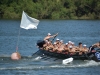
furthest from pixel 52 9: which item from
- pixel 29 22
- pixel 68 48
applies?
pixel 68 48

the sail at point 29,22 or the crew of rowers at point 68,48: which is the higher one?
the sail at point 29,22

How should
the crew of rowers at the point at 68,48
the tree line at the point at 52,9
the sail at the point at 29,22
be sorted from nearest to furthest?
the crew of rowers at the point at 68,48
the sail at the point at 29,22
the tree line at the point at 52,9

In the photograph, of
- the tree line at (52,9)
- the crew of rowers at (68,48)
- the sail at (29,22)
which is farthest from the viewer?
the tree line at (52,9)

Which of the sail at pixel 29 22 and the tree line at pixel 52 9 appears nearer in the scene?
the sail at pixel 29 22

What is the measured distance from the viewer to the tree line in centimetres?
10614

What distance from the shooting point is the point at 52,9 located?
10700 cm

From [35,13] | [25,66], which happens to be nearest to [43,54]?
[25,66]

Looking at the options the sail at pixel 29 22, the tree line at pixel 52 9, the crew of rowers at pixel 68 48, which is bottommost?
the crew of rowers at pixel 68 48

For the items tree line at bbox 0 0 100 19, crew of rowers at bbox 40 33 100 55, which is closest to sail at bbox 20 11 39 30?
crew of rowers at bbox 40 33 100 55

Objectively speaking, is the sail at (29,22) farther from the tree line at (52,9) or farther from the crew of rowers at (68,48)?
the tree line at (52,9)

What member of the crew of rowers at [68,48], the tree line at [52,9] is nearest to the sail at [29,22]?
the crew of rowers at [68,48]

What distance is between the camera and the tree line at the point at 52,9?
348 ft

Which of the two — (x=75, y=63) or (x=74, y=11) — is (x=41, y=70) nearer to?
(x=75, y=63)

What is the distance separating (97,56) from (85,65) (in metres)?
1.33
